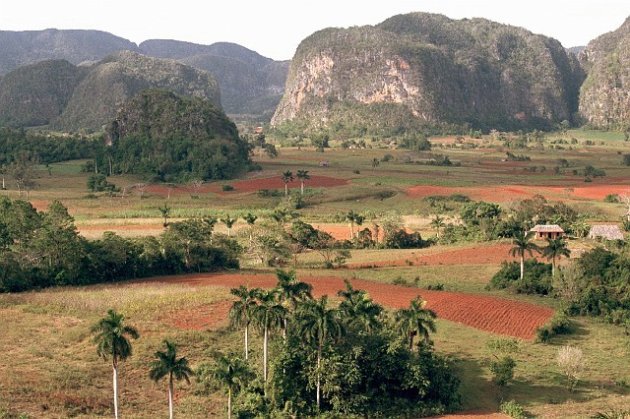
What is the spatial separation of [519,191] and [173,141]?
71.7 metres

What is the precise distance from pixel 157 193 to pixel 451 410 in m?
96.6

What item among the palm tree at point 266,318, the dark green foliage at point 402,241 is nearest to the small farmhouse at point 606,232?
the dark green foliage at point 402,241

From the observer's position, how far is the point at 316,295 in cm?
6281

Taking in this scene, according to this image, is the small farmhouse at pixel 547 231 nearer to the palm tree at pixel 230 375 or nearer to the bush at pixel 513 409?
the bush at pixel 513 409

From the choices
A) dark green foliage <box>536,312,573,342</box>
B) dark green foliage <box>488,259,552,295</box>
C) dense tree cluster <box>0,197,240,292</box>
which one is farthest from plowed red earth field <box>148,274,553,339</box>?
dark green foliage <box>488,259,552,295</box>

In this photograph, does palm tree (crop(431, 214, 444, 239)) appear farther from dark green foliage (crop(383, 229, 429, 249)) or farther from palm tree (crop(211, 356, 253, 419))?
palm tree (crop(211, 356, 253, 419))

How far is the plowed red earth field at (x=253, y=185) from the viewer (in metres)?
135

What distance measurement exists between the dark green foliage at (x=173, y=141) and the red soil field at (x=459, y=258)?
74753 mm

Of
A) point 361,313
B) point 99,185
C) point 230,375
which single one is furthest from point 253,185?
point 230,375

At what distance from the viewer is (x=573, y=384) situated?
4666cm

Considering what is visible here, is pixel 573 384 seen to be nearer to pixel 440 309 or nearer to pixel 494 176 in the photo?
A: pixel 440 309

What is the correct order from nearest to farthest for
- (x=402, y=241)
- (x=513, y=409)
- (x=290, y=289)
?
(x=513, y=409)
(x=290, y=289)
(x=402, y=241)

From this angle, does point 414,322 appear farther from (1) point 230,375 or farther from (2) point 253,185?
(2) point 253,185

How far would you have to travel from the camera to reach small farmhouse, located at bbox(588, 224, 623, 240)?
86188 millimetres
